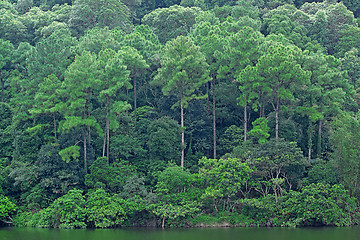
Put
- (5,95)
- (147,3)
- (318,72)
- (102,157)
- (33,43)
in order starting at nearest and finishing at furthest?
1. (102,157)
2. (318,72)
3. (5,95)
4. (33,43)
5. (147,3)

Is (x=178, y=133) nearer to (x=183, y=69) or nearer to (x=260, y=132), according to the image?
(x=183, y=69)

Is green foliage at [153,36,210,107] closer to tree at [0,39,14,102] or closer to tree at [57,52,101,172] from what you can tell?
tree at [57,52,101,172]

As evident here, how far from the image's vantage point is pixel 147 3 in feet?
207

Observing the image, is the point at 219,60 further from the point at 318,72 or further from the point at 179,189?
Answer: the point at 179,189

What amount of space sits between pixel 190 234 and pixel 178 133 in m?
11.0

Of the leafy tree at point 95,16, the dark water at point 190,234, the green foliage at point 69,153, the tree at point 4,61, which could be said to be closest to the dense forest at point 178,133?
the green foliage at point 69,153

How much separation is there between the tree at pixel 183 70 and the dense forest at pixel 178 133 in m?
0.10

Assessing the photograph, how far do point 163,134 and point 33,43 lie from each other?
22.8 m

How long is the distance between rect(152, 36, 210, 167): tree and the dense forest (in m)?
0.10

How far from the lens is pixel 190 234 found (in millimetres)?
26641

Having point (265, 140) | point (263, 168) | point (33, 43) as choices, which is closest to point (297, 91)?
point (265, 140)

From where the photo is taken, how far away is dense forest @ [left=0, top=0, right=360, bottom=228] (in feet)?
102

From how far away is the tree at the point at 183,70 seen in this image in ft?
119

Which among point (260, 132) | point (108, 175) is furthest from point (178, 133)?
point (108, 175)
